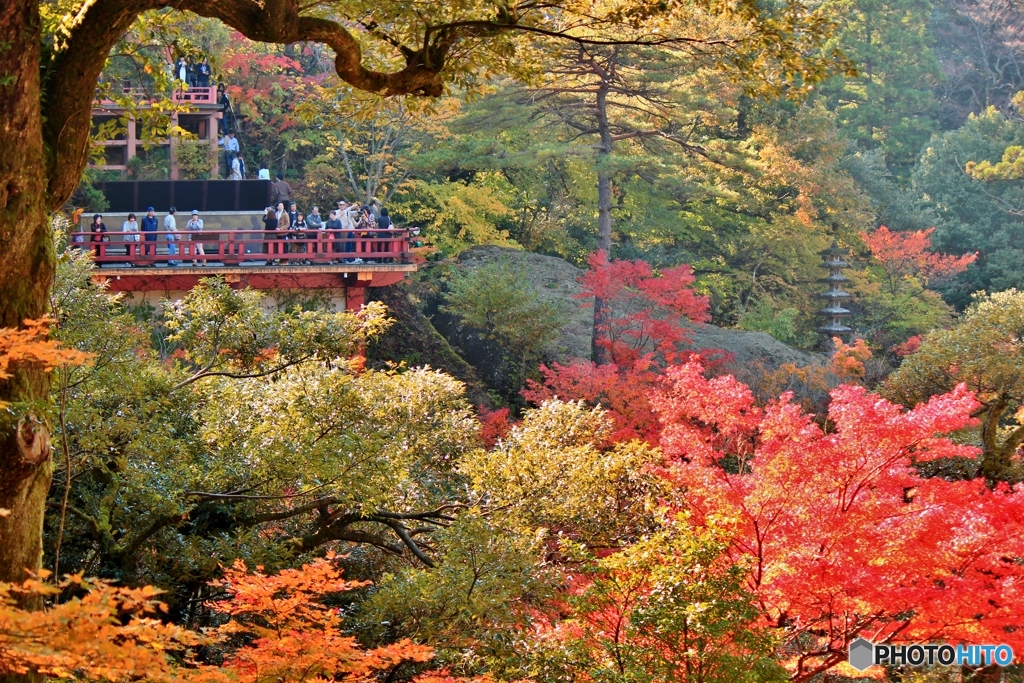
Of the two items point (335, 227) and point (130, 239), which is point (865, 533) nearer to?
point (335, 227)

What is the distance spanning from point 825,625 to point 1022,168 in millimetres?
19971

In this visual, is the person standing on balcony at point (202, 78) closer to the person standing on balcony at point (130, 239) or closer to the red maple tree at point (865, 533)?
the person standing on balcony at point (130, 239)

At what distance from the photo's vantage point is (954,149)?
Answer: 31.8 meters

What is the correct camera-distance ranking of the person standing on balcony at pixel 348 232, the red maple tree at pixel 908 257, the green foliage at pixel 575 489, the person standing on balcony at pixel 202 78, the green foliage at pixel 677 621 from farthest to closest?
the red maple tree at pixel 908 257
the person standing on balcony at pixel 202 78
the person standing on balcony at pixel 348 232
the green foliage at pixel 575 489
the green foliage at pixel 677 621

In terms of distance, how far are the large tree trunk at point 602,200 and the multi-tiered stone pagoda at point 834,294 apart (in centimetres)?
665

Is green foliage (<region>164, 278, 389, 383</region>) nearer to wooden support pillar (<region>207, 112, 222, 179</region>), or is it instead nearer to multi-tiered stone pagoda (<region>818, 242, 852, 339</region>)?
wooden support pillar (<region>207, 112, 222, 179</region>)

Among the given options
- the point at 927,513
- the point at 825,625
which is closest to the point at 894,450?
the point at 927,513

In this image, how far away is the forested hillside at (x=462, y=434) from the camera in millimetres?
5727

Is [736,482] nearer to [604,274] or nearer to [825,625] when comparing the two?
[825,625]

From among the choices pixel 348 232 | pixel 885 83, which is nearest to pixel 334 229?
pixel 348 232

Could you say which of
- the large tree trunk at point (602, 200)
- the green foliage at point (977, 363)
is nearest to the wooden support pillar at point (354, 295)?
the large tree trunk at point (602, 200)

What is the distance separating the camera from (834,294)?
1029 inches

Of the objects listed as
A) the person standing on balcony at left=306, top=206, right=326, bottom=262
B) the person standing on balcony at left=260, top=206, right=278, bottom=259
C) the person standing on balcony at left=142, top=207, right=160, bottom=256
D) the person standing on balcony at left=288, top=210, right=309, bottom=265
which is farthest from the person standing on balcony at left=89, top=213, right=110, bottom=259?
the person standing on balcony at left=306, top=206, right=326, bottom=262
